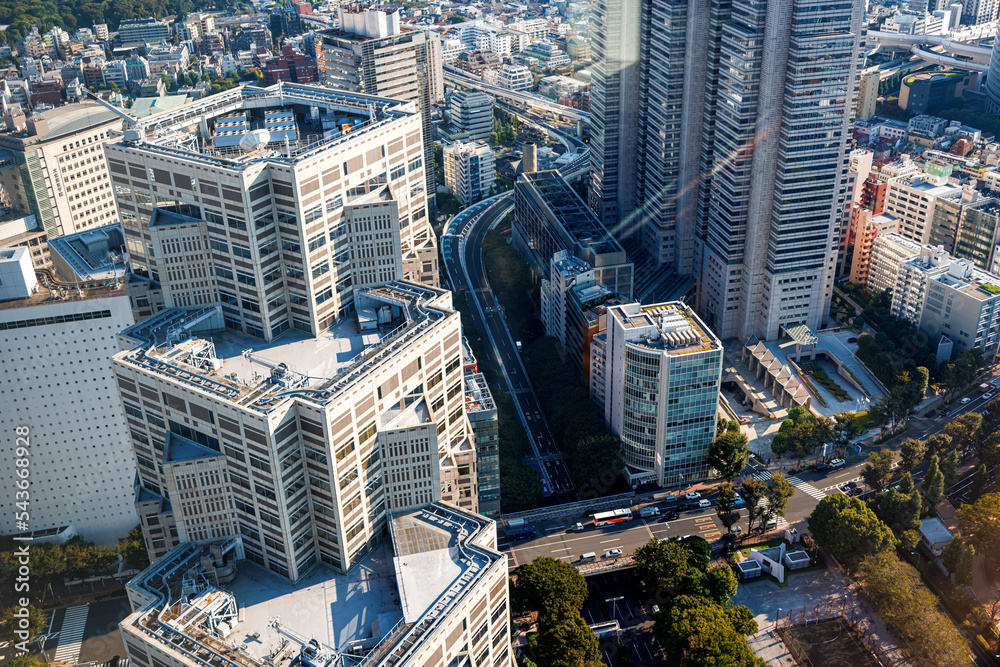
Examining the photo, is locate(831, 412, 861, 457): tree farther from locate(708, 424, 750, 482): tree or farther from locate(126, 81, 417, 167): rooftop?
locate(126, 81, 417, 167): rooftop

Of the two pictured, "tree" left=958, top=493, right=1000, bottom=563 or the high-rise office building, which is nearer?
the high-rise office building

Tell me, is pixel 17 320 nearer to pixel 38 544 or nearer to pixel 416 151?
pixel 38 544

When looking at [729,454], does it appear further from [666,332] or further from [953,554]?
[953,554]

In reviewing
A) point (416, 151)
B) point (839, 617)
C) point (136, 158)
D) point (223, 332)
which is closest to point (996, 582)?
point (839, 617)

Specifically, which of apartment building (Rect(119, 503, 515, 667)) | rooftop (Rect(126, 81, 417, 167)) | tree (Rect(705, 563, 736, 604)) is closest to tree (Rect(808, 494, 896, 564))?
tree (Rect(705, 563, 736, 604))

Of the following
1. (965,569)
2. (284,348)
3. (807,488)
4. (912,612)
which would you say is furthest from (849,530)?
(284,348)

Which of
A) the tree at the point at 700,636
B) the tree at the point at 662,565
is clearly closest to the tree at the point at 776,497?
the tree at the point at 662,565

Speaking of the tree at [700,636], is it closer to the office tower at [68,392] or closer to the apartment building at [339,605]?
the apartment building at [339,605]
